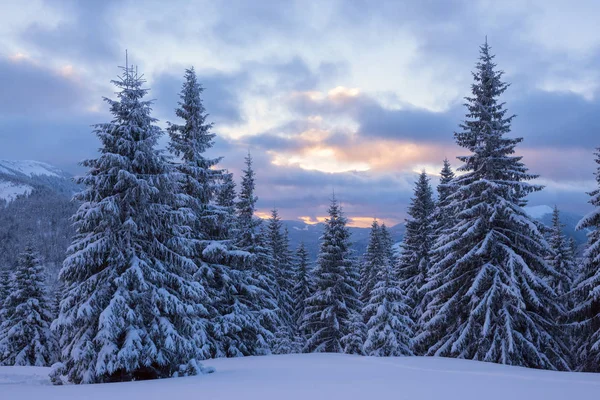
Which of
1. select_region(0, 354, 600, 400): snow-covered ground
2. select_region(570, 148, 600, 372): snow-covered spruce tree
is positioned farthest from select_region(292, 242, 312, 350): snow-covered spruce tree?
select_region(0, 354, 600, 400): snow-covered ground

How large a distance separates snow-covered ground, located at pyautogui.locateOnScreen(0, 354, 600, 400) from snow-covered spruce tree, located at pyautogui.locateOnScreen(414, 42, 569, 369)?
21.2 ft

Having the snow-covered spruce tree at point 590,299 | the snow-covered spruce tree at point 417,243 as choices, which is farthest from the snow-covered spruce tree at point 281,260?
the snow-covered spruce tree at point 590,299

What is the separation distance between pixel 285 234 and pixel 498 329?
96.3ft

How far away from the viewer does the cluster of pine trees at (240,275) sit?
12.0m

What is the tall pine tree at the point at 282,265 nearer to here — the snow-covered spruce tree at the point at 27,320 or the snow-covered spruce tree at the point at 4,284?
the snow-covered spruce tree at the point at 27,320

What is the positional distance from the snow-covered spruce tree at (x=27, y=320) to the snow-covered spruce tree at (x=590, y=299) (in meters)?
35.0

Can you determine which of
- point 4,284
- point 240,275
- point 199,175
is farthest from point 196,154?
point 4,284

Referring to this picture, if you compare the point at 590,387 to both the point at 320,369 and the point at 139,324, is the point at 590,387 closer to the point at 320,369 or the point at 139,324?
the point at 320,369

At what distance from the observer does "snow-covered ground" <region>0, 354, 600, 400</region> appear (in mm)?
7891

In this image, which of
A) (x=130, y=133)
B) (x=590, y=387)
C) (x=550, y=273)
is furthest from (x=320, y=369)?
(x=550, y=273)

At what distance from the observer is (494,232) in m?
18.6

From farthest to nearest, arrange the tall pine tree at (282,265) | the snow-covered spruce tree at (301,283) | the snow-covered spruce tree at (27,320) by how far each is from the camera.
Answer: the snow-covered spruce tree at (301,283) → the tall pine tree at (282,265) → the snow-covered spruce tree at (27,320)

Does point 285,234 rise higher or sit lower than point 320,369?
higher

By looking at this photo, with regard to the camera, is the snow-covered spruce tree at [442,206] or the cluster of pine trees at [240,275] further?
the snow-covered spruce tree at [442,206]
